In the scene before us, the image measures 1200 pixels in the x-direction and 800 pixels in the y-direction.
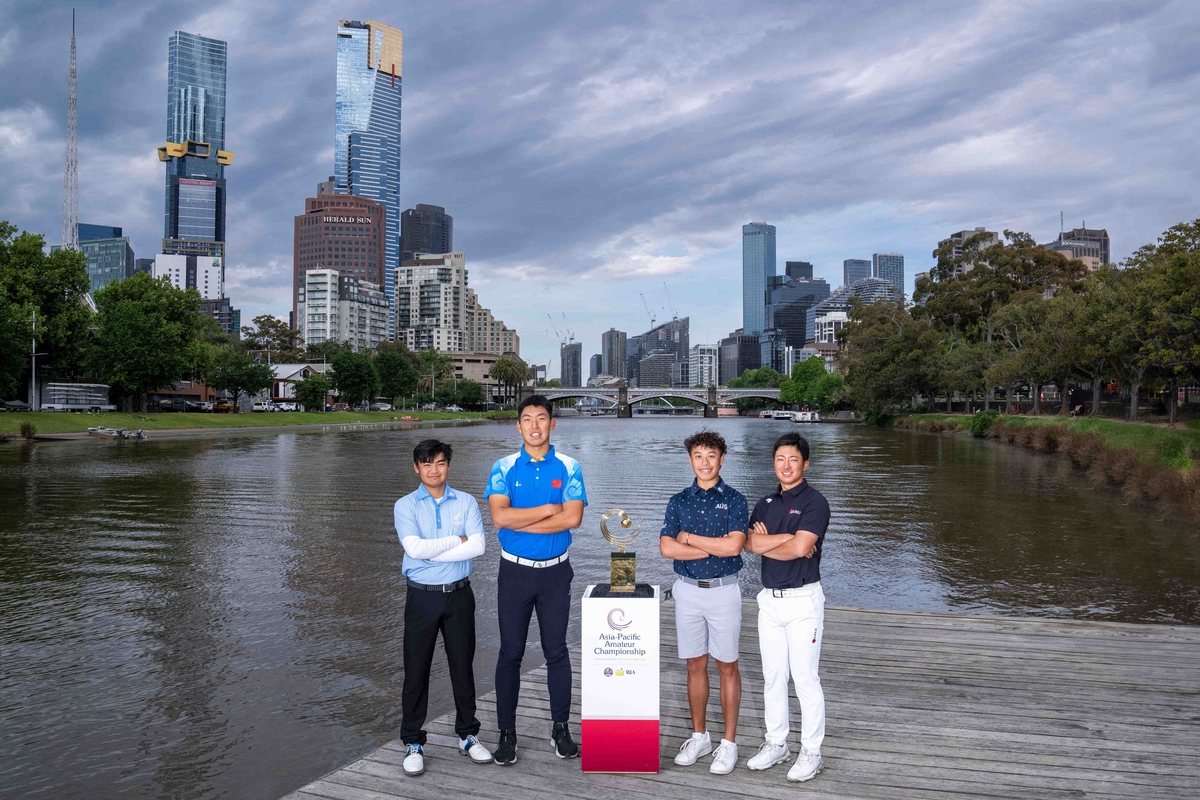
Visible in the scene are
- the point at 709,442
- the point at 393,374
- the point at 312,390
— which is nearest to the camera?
the point at 709,442

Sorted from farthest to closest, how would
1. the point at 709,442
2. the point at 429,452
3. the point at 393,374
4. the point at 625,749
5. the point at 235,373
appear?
the point at 393,374, the point at 235,373, the point at 429,452, the point at 709,442, the point at 625,749

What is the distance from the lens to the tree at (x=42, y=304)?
53.8 metres

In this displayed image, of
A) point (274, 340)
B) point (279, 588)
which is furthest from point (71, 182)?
point (279, 588)

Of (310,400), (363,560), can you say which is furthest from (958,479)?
(310,400)

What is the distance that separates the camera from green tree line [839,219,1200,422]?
109 feet

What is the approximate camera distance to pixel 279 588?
12562mm

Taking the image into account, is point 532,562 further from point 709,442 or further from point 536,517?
point 709,442

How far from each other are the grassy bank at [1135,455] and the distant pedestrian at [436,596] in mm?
20608

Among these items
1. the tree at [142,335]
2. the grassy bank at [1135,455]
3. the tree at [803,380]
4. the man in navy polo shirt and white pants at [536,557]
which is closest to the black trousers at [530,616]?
the man in navy polo shirt and white pants at [536,557]

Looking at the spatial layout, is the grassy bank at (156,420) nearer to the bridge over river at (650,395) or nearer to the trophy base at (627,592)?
Answer: the trophy base at (627,592)

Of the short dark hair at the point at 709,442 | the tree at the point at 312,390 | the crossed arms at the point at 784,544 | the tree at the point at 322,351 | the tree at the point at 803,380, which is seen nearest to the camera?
the crossed arms at the point at 784,544

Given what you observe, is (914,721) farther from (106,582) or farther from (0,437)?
(0,437)

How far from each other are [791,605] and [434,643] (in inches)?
91.7

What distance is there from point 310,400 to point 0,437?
47.9 m
